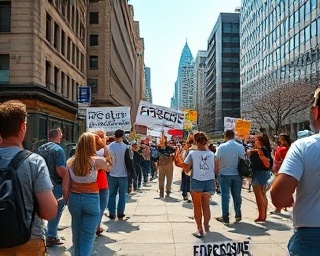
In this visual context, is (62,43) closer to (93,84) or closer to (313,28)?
(93,84)

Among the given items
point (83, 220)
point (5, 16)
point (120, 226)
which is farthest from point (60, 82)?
point (83, 220)

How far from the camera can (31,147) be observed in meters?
24.5

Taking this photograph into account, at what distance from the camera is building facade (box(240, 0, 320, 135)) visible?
44688mm

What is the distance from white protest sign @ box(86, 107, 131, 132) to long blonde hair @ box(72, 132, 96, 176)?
366 inches

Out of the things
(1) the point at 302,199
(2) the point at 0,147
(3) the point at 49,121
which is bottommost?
(1) the point at 302,199

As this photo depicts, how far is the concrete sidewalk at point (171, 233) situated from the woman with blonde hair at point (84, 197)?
3.50 feet

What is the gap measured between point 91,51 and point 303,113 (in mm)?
28644

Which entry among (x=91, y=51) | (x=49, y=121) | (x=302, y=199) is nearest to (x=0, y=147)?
(x=302, y=199)

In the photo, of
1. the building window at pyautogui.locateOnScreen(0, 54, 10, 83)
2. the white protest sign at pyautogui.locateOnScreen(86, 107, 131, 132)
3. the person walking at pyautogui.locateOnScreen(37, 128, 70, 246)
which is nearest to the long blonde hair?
the person walking at pyautogui.locateOnScreen(37, 128, 70, 246)

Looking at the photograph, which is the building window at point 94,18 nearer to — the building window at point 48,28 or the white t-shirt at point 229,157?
the building window at point 48,28

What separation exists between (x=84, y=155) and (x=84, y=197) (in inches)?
21.0

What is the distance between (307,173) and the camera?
2842 millimetres

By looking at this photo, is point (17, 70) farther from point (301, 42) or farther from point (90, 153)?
point (301, 42)

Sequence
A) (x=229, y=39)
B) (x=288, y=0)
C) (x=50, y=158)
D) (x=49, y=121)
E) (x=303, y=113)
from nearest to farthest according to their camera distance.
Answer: (x=50, y=158)
(x=49, y=121)
(x=303, y=113)
(x=288, y=0)
(x=229, y=39)
